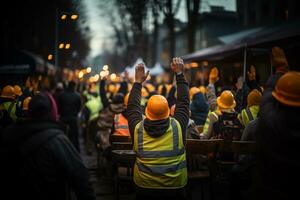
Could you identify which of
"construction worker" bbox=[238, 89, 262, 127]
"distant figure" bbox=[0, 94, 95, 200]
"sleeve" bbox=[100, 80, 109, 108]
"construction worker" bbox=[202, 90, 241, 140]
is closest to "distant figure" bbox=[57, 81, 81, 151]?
"sleeve" bbox=[100, 80, 109, 108]

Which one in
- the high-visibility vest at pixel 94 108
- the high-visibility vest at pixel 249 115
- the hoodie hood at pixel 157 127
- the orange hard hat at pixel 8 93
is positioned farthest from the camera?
the high-visibility vest at pixel 94 108

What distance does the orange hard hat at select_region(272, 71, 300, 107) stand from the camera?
3751 millimetres

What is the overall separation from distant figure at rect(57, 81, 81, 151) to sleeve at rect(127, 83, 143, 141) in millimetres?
7277

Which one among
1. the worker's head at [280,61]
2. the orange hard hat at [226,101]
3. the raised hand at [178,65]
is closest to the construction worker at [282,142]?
the worker's head at [280,61]

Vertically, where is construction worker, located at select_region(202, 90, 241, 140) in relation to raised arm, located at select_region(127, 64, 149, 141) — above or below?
below

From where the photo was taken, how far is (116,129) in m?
8.50

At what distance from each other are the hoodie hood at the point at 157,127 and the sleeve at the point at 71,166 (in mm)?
877

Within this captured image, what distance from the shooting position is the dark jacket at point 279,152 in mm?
3693

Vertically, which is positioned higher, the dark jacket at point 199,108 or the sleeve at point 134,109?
the sleeve at point 134,109

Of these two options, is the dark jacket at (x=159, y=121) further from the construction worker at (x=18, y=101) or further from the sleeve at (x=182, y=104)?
the construction worker at (x=18, y=101)

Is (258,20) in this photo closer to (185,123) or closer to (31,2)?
(31,2)

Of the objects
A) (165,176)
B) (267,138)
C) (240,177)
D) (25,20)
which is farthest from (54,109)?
(25,20)

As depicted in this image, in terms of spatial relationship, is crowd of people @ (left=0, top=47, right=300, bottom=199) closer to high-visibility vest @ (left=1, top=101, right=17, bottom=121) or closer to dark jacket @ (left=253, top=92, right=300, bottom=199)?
dark jacket @ (left=253, top=92, right=300, bottom=199)

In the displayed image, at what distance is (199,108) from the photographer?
404 inches
